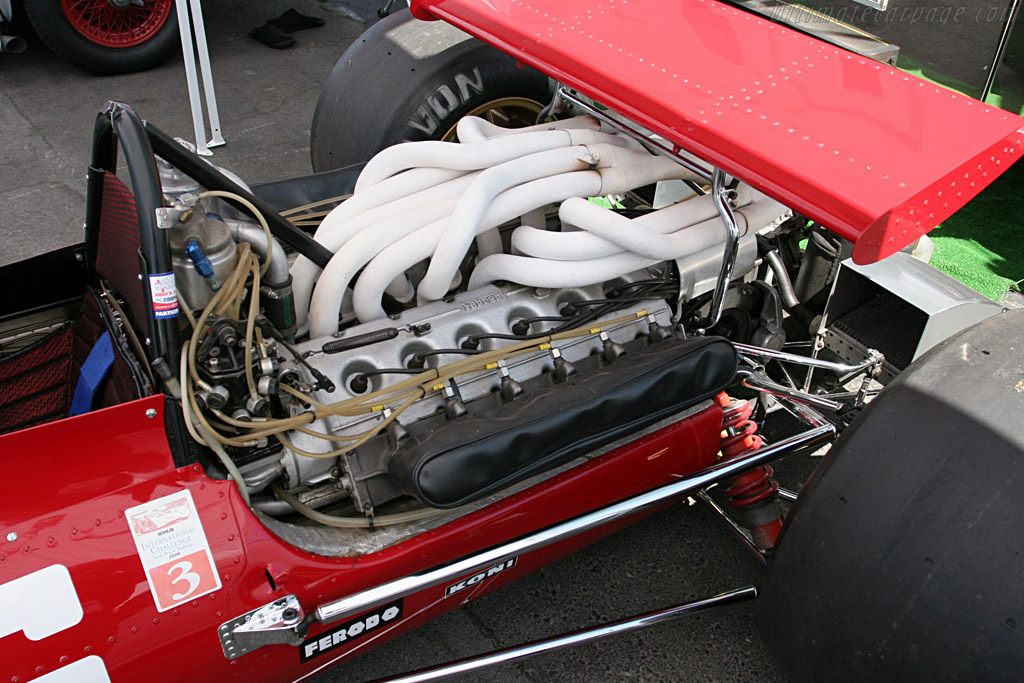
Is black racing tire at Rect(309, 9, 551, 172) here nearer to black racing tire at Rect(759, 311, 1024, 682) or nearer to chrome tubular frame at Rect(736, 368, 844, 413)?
chrome tubular frame at Rect(736, 368, 844, 413)

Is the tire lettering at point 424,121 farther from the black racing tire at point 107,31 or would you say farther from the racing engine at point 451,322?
the black racing tire at point 107,31

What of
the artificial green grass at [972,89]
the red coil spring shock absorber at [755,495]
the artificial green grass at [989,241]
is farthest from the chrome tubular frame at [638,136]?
the artificial green grass at [972,89]

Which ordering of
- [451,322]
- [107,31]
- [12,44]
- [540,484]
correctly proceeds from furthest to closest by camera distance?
1. [107,31]
2. [12,44]
3. [451,322]
4. [540,484]

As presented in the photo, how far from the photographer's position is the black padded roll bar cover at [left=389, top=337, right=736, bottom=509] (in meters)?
1.77

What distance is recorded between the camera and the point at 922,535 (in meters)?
1.63

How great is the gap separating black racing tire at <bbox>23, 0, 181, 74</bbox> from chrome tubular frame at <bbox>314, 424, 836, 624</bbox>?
4632 millimetres

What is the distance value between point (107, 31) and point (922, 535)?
5364 mm

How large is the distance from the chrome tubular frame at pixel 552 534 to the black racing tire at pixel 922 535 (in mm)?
238

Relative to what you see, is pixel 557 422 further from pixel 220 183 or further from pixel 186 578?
pixel 220 183

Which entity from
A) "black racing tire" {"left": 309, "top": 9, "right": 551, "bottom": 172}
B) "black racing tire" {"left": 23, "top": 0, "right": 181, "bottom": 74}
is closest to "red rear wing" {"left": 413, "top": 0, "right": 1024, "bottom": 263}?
"black racing tire" {"left": 309, "top": 9, "right": 551, "bottom": 172}

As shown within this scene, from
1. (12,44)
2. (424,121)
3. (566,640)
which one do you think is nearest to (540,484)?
(566,640)

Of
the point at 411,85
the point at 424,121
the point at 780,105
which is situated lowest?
the point at 424,121

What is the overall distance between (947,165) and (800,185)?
307mm

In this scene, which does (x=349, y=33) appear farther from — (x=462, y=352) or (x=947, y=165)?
(x=947, y=165)
